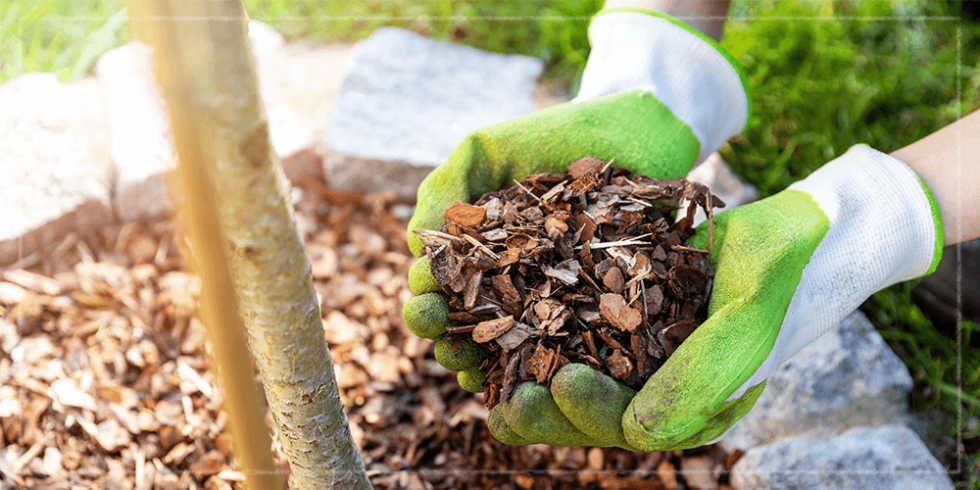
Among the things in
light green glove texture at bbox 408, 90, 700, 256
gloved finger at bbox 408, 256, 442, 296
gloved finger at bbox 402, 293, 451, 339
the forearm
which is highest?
the forearm

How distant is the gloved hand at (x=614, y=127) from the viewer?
1.42 meters

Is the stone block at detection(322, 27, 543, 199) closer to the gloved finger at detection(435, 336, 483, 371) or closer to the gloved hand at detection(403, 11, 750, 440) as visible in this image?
the gloved hand at detection(403, 11, 750, 440)

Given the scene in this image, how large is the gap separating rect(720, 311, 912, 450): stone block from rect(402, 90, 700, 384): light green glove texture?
73 cm

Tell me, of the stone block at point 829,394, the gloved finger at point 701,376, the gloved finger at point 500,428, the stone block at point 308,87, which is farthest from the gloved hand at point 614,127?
the stone block at point 308,87

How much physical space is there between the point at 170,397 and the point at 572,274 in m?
1.27

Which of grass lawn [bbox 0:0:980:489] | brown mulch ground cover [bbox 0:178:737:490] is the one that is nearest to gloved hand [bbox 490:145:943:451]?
brown mulch ground cover [bbox 0:178:737:490]

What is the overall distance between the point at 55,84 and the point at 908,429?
324 cm

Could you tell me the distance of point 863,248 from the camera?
145 centimetres

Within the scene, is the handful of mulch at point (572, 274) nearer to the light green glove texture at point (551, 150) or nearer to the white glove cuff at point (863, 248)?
the light green glove texture at point (551, 150)

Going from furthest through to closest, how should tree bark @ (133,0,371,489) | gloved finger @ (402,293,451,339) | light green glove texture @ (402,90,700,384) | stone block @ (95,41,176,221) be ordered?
stone block @ (95,41,176,221) → light green glove texture @ (402,90,700,384) → gloved finger @ (402,293,451,339) → tree bark @ (133,0,371,489)

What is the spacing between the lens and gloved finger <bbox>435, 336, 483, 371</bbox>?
1.32 meters

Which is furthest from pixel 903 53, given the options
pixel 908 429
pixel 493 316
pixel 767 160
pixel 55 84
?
pixel 55 84

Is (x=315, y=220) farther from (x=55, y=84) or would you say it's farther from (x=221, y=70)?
(x=221, y=70)

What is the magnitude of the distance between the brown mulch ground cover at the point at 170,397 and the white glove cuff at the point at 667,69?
993mm
